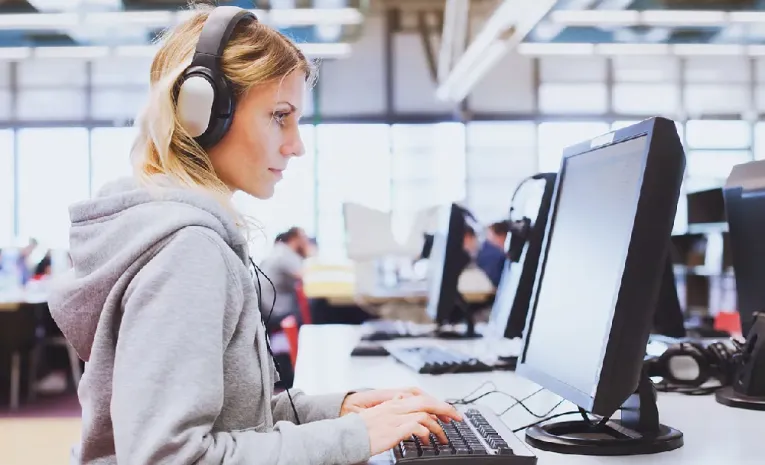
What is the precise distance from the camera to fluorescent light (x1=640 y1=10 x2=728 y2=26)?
518 centimetres

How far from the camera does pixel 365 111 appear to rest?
348 inches

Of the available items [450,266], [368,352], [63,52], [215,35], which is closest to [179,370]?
[215,35]

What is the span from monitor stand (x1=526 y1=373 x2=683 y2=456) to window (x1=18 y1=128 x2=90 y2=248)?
855 centimetres

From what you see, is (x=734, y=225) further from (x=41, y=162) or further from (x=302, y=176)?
(x=41, y=162)

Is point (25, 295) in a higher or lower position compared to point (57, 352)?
higher

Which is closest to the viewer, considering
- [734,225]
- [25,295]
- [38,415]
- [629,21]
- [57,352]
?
[734,225]

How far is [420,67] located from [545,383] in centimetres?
808

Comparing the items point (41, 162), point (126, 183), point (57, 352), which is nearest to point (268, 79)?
point (126, 183)

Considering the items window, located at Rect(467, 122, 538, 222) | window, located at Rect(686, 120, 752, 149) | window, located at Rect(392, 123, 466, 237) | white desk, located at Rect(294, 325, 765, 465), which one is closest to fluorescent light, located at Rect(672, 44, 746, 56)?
window, located at Rect(686, 120, 752, 149)

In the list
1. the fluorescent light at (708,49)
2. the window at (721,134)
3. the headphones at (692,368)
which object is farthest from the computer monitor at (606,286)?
the window at (721,134)

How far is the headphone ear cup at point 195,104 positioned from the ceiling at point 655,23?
4.31 m

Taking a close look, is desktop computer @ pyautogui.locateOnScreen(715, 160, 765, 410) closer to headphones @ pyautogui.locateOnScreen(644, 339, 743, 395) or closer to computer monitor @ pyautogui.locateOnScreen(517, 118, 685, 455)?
headphones @ pyautogui.locateOnScreen(644, 339, 743, 395)

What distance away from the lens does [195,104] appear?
0.95 meters

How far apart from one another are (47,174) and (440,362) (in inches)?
320
